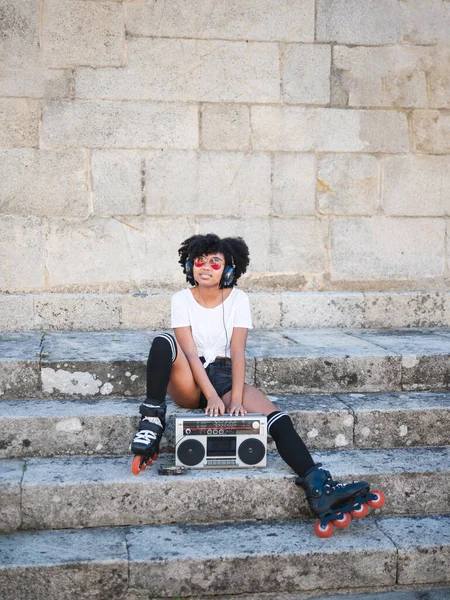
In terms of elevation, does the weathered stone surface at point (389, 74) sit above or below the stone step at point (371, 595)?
above

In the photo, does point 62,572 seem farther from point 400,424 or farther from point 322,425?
point 400,424

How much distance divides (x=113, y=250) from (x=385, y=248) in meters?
2.24

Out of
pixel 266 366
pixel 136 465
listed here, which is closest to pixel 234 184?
pixel 266 366

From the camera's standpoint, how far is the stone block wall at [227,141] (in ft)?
18.5

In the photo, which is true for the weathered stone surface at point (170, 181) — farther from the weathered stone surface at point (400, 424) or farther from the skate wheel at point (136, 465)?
the skate wheel at point (136, 465)

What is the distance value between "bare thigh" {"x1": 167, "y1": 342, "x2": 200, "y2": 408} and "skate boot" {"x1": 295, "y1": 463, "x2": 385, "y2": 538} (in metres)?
0.87

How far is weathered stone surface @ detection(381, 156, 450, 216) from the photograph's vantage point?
20.1ft

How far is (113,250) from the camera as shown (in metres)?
5.83

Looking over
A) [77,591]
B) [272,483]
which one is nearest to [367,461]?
[272,483]

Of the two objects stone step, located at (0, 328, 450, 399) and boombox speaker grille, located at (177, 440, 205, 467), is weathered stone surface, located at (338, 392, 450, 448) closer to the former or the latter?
stone step, located at (0, 328, 450, 399)

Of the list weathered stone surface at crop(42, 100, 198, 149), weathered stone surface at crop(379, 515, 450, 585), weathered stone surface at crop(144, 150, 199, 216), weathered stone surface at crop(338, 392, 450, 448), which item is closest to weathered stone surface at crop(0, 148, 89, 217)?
weathered stone surface at crop(42, 100, 198, 149)

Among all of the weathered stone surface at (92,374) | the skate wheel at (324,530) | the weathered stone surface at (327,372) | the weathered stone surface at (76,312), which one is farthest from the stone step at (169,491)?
the weathered stone surface at (76,312)

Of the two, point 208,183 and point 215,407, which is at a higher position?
point 208,183

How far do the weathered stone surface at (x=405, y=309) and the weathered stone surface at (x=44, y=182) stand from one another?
244 centimetres
